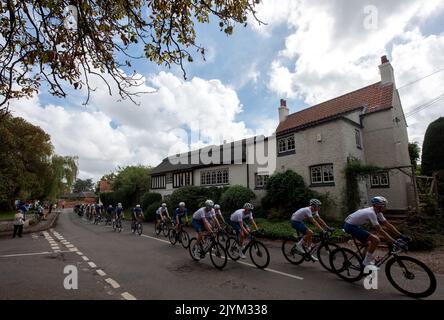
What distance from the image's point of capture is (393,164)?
18.2m

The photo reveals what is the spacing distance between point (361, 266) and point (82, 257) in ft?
Answer: 31.2

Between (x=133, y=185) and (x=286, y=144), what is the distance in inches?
1133

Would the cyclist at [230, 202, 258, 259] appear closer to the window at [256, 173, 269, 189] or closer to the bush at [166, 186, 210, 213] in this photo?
the window at [256, 173, 269, 189]

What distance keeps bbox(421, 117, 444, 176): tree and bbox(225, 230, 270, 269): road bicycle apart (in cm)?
1669

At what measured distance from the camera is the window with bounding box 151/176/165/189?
3509cm

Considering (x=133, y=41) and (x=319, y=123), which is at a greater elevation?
(x=319, y=123)

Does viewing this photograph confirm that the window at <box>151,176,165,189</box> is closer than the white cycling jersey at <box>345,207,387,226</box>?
No

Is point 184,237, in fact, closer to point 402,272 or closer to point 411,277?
point 402,272

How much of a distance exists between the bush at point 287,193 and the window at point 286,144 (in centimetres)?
231

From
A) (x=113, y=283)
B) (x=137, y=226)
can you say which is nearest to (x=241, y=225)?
(x=113, y=283)

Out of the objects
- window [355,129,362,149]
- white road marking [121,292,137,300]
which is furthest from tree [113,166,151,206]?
white road marking [121,292,137,300]

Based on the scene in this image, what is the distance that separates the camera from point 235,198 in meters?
20.1
